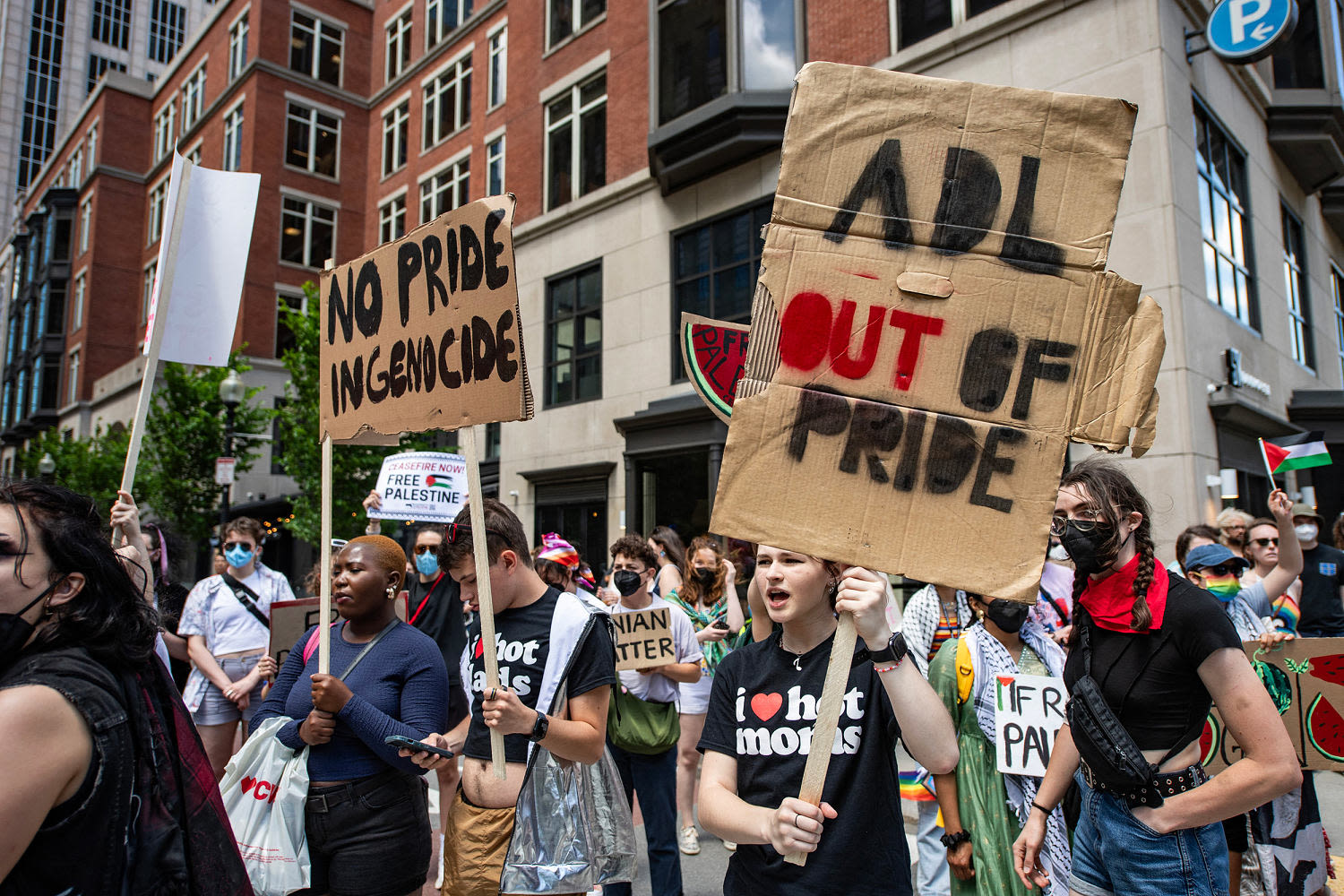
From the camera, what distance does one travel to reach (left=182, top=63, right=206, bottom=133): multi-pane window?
35625 millimetres

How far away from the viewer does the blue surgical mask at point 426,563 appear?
655 cm

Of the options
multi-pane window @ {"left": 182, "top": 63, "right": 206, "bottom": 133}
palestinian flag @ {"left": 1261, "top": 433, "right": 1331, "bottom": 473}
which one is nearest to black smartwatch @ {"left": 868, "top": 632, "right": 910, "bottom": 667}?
palestinian flag @ {"left": 1261, "top": 433, "right": 1331, "bottom": 473}

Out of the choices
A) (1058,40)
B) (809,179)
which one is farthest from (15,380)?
(809,179)

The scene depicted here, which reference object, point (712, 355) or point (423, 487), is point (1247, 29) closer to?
point (712, 355)

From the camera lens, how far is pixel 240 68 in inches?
1277

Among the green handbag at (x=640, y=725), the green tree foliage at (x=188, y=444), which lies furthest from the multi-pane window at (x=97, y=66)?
the green handbag at (x=640, y=725)

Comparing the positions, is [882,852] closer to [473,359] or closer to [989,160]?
[989,160]

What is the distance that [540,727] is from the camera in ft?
9.37

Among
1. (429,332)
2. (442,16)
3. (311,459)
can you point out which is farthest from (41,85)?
(429,332)

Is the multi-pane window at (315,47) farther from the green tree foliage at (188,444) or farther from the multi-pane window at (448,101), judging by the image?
the green tree foliage at (188,444)

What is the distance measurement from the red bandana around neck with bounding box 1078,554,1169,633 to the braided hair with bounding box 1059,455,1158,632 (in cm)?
1

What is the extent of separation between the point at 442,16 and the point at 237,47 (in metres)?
12.6

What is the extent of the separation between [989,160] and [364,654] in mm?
2705

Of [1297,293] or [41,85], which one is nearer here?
[1297,293]
